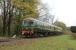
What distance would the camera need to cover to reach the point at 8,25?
49.7 m

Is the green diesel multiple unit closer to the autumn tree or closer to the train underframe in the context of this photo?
the train underframe

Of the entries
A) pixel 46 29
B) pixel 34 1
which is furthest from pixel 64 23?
pixel 46 29

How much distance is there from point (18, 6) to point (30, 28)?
1130 cm

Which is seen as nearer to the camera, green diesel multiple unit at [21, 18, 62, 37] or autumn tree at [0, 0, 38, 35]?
green diesel multiple unit at [21, 18, 62, 37]

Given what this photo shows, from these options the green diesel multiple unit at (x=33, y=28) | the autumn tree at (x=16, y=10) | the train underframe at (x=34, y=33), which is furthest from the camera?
the autumn tree at (x=16, y=10)

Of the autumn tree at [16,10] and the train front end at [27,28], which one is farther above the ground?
the autumn tree at [16,10]

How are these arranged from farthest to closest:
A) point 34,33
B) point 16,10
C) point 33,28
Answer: point 16,10, point 34,33, point 33,28

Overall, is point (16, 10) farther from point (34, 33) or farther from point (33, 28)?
point (33, 28)

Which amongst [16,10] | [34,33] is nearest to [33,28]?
[34,33]

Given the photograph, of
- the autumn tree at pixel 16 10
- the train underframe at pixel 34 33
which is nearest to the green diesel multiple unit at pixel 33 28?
the train underframe at pixel 34 33

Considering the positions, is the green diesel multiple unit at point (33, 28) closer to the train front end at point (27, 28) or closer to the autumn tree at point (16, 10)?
the train front end at point (27, 28)

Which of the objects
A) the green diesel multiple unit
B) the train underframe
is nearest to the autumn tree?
the green diesel multiple unit

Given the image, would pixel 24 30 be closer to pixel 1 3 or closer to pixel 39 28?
A: pixel 39 28

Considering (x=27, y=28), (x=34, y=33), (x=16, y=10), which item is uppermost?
(x=16, y=10)
